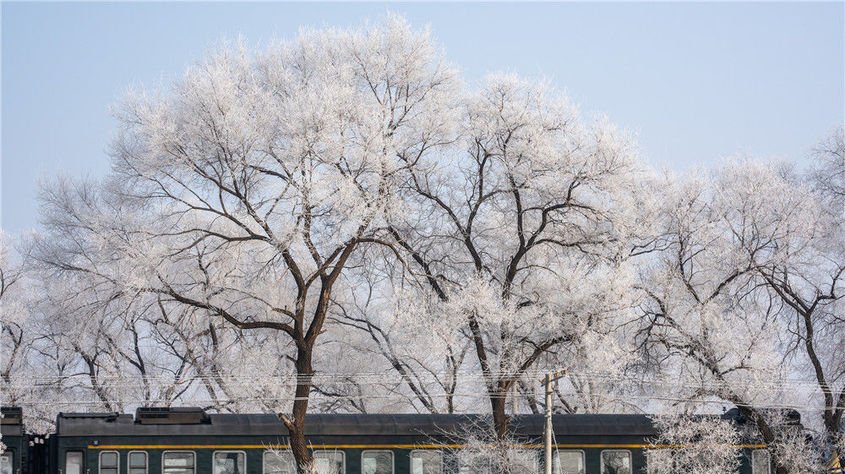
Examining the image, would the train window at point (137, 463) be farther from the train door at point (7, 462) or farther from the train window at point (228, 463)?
the train door at point (7, 462)

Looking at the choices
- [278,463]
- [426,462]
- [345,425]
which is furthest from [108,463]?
[426,462]

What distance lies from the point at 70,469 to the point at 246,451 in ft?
16.4

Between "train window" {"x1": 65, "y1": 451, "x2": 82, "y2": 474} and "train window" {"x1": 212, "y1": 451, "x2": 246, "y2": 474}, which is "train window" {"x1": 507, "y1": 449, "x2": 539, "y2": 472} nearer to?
"train window" {"x1": 212, "y1": 451, "x2": 246, "y2": 474}

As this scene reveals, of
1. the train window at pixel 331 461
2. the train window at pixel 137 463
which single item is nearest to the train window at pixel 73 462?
the train window at pixel 137 463

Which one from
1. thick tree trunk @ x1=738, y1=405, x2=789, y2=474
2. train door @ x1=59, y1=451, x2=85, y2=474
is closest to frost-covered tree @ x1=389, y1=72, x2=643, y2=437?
thick tree trunk @ x1=738, y1=405, x2=789, y2=474

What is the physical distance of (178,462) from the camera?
41.0 meters

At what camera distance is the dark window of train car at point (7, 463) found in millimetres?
40344

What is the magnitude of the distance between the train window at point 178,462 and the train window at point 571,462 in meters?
11.0

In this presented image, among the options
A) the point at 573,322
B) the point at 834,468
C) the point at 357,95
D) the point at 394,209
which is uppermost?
the point at 357,95

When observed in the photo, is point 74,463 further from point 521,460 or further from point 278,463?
point 521,460

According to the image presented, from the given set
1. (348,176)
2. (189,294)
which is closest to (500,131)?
(348,176)

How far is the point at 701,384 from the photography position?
43125 mm

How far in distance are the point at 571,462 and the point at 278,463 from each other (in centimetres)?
889

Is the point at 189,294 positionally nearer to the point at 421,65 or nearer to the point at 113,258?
the point at 113,258
